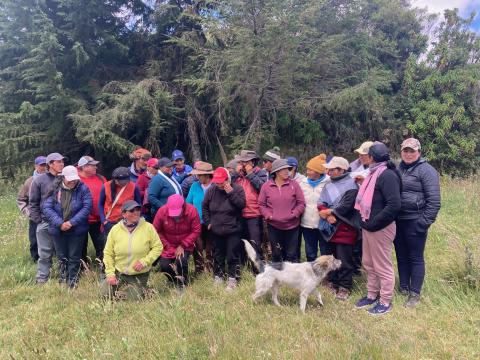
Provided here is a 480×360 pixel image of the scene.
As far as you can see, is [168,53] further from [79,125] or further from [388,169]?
[388,169]

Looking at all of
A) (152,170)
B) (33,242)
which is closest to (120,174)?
(152,170)

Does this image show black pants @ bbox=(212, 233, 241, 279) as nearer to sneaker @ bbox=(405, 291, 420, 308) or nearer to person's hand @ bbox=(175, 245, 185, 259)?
person's hand @ bbox=(175, 245, 185, 259)

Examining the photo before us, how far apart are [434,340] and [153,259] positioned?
338cm

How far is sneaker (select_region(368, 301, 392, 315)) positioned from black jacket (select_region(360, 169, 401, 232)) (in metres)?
0.93

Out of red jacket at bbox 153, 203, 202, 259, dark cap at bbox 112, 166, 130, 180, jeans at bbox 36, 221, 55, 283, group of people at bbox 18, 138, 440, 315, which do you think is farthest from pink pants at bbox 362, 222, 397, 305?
jeans at bbox 36, 221, 55, 283

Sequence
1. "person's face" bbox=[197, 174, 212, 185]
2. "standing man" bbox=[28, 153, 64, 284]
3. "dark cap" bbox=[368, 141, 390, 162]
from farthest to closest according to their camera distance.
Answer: "person's face" bbox=[197, 174, 212, 185] → "standing man" bbox=[28, 153, 64, 284] → "dark cap" bbox=[368, 141, 390, 162]

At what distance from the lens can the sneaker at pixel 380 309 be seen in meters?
4.09

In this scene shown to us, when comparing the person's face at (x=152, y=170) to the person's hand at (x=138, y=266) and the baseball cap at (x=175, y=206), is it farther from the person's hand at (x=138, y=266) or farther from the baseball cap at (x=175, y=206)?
the person's hand at (x=138, y=266)

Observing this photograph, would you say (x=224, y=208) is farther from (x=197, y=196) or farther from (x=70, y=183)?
(x=70, y=183)

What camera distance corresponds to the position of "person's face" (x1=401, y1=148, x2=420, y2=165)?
414cm

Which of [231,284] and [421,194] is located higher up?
[421,194]

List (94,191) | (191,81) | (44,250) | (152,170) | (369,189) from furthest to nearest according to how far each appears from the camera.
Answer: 1. (191,81)
2. (152,170)
3. (94,191)
4. (44,250)
5. (369,189)

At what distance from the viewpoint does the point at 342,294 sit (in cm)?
469

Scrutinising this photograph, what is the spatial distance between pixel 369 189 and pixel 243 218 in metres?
2.02
